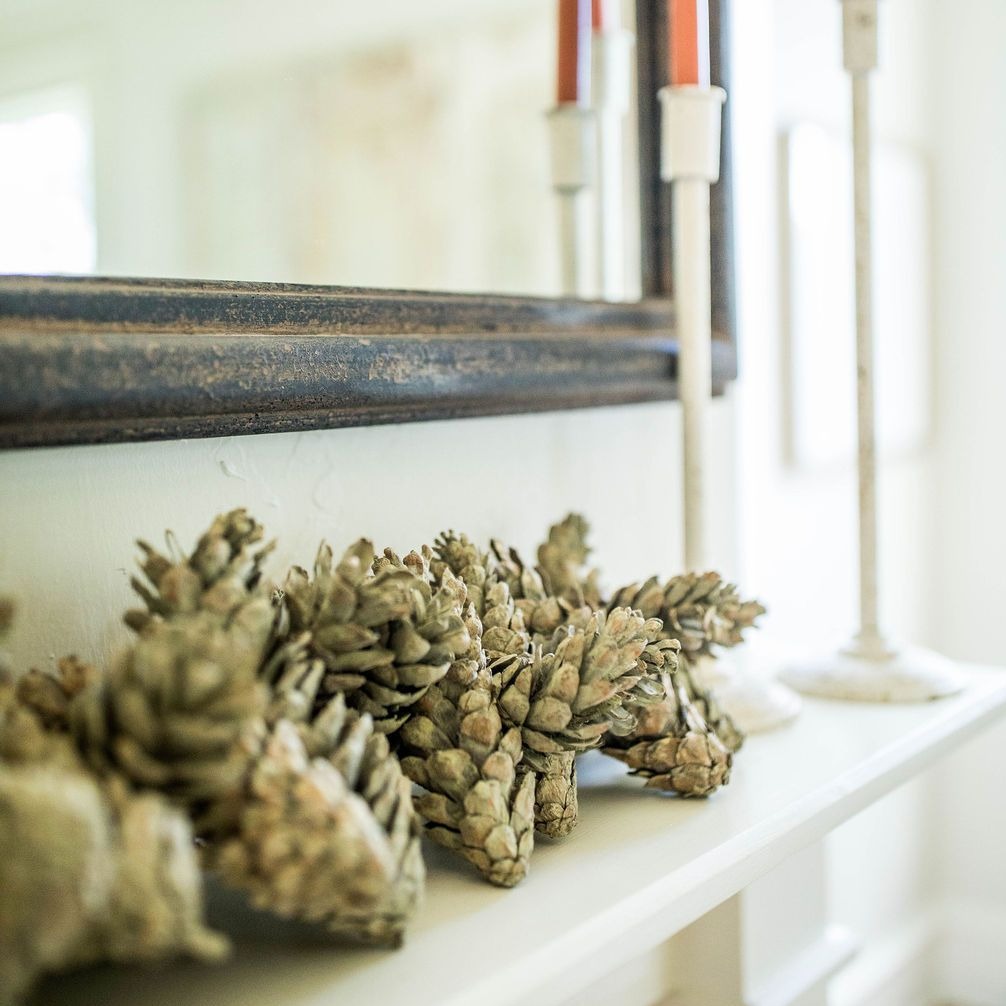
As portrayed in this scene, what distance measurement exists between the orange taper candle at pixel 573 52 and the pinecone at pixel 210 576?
1.22 ft

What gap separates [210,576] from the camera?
344 millimetres

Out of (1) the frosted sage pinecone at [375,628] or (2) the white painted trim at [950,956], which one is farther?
(2) the white painted trim at [950,956]

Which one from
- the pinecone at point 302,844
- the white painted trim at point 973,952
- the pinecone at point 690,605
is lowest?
the white painted trim at point 973,952

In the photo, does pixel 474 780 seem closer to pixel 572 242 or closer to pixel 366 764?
pixel 366 764

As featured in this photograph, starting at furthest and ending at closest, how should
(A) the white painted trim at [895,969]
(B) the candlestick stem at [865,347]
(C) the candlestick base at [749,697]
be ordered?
1. (A) the white painted trim at [895,969]
2. (B) the candlestick stem at [865,347]
3. (C) the candlestick base at [749,697]

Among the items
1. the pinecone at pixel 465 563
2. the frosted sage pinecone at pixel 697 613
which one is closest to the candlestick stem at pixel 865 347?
the frosted sage pinecone at pixel 697 613

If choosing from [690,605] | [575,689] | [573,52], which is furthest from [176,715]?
[573,52]

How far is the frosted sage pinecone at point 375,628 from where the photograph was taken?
35cm

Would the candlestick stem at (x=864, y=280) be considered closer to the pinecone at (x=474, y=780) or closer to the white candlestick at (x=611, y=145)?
the white candlestick at (x=611, y=145)

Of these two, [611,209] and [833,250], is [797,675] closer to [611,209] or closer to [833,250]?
[611,209]

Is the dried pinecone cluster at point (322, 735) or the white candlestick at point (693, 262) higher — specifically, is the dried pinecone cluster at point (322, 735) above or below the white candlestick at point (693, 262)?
below

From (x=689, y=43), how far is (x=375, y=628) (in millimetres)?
363

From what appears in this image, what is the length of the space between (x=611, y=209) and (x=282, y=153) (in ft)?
0.74

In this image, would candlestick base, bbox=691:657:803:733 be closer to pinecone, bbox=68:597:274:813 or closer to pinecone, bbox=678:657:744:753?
pinecone, bbox=678:657:744:753
